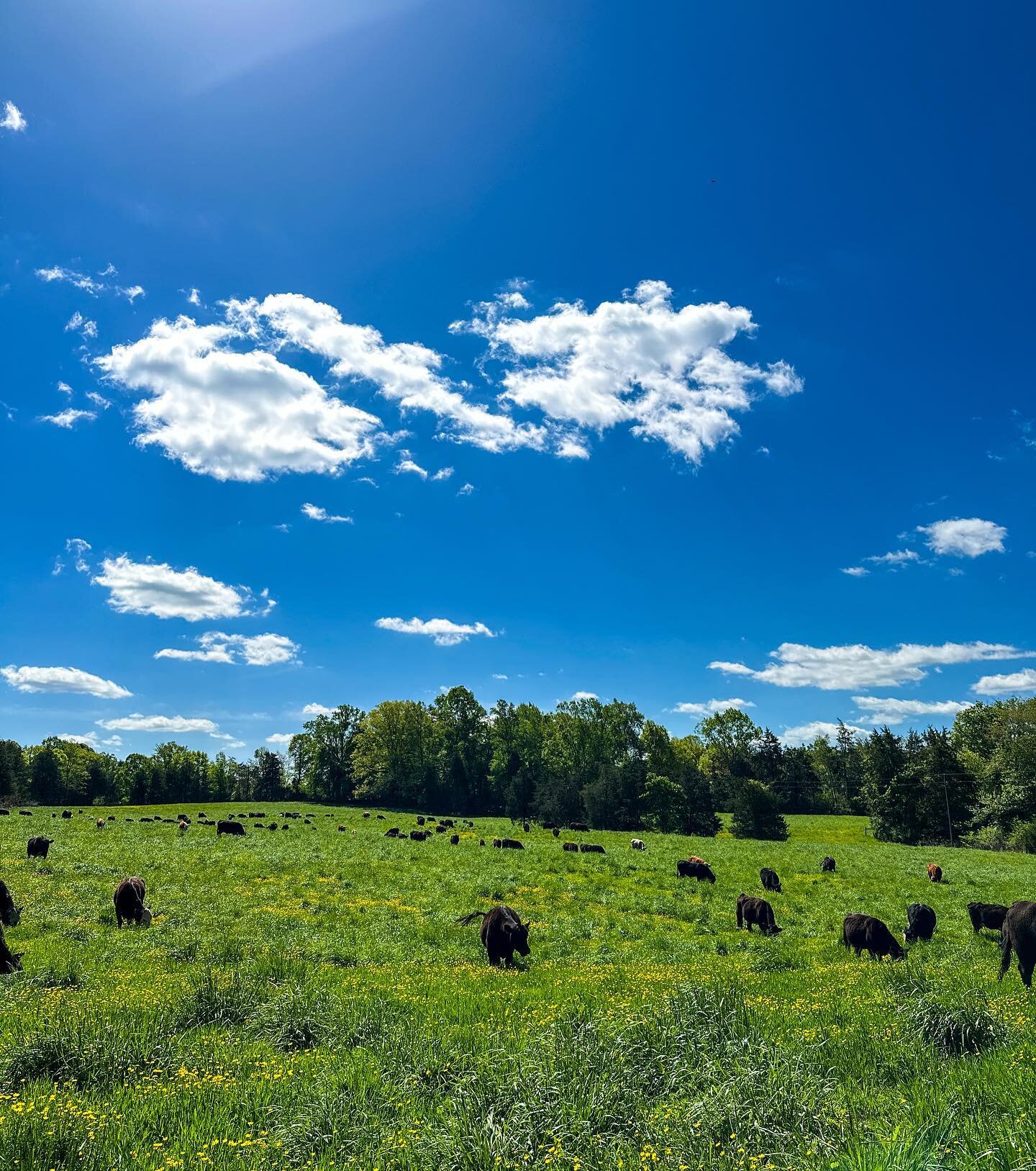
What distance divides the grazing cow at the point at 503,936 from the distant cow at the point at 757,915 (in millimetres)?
8305

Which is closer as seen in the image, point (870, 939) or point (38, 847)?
point (870, 939)

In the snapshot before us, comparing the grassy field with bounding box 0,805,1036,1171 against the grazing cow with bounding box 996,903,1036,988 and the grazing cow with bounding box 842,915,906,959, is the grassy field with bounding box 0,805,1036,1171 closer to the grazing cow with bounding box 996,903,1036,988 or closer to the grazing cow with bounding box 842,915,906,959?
the grazing cow with bounding box 996,903,1036,988

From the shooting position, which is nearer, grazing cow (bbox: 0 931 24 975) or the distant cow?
grazing cow (bbox: 0 931 24 975)

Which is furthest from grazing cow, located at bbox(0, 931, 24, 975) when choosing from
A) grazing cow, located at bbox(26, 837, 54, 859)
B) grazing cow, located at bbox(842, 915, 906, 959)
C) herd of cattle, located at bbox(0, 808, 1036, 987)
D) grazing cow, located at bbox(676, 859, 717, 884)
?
grazing cow, located at bbox(676, 859, 717, 884)

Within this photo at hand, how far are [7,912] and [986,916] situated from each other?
101 ft

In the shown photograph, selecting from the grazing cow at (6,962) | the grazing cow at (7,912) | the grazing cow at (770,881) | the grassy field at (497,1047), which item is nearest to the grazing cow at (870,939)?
the grassy field at (497,1047)

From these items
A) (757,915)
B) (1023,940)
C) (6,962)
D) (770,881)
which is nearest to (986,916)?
(757,915)

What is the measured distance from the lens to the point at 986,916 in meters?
21.5

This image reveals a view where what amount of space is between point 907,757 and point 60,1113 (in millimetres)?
90582

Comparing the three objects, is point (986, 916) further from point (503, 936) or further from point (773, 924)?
point (503, 936)

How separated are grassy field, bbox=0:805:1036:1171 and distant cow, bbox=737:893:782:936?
55cm

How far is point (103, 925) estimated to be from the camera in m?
20.1

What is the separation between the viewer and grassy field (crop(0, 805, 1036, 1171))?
6152mm

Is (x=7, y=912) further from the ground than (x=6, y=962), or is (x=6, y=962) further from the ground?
(x=6, y=962)
